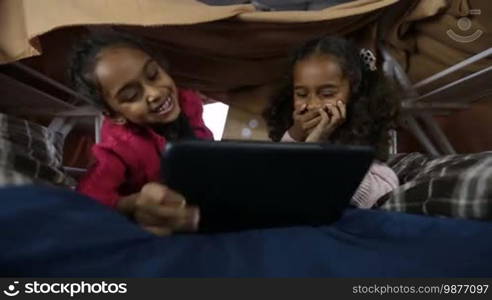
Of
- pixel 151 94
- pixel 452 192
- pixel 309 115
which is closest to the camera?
pixel 452 192

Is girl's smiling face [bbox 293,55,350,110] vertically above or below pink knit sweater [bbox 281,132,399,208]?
above

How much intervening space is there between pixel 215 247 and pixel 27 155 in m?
0.31

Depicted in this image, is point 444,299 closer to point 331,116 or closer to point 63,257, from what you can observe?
point 63,257

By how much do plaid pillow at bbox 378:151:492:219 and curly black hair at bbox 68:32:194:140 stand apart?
338mm

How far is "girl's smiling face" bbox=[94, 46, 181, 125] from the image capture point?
757 millimetres

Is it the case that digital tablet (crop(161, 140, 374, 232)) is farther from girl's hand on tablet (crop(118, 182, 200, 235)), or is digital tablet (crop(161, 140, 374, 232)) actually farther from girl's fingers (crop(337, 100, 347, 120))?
girl's fingers (crop(337, 100, 347, 120))

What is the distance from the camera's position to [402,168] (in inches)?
37.7

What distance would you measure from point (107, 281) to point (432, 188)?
0.44 meters

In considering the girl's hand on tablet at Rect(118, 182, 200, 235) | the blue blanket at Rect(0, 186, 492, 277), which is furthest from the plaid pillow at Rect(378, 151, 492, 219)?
the girl's hand on tablet at Rect(118, 182, 200, 235)

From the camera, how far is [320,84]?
2.90 ft

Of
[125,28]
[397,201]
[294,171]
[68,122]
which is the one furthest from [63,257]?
[68,122]

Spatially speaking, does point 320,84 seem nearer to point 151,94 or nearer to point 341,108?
point 341,108

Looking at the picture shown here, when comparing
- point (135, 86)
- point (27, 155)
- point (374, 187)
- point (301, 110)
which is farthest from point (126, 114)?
point (374, 187)

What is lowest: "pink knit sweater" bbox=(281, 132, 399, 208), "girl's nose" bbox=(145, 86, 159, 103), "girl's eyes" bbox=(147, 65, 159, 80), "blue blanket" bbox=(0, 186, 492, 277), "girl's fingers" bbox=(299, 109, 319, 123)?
"pink knit sweater" bbox=(281, 132, 399, 208)
